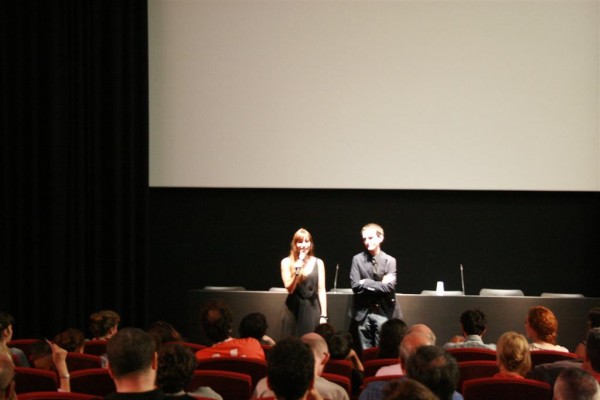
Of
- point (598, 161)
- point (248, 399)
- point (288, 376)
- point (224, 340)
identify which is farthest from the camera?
point (598, 161)

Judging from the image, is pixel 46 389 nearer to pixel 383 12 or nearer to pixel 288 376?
pixel 288 376

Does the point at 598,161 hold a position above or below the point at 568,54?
below

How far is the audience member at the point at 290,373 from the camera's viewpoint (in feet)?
10.5

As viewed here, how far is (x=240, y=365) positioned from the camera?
508 cm

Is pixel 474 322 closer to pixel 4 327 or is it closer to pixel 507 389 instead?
pixel 507 389

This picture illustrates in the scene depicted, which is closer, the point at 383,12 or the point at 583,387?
the point at 583,387

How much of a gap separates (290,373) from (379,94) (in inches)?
267

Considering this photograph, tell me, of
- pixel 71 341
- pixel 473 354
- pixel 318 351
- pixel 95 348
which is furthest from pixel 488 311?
pixel 318 351

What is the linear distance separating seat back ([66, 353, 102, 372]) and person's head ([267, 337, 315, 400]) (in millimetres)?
2503

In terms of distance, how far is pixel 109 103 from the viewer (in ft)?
32.6

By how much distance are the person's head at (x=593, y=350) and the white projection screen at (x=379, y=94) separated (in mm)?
5342

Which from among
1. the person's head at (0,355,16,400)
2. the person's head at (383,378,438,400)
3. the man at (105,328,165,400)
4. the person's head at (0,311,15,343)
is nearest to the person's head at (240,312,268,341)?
the person's head at (0,311,15,343)

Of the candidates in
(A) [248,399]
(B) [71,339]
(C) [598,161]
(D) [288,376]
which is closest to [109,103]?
(B) [71,339]

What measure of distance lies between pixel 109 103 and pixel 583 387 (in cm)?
751
